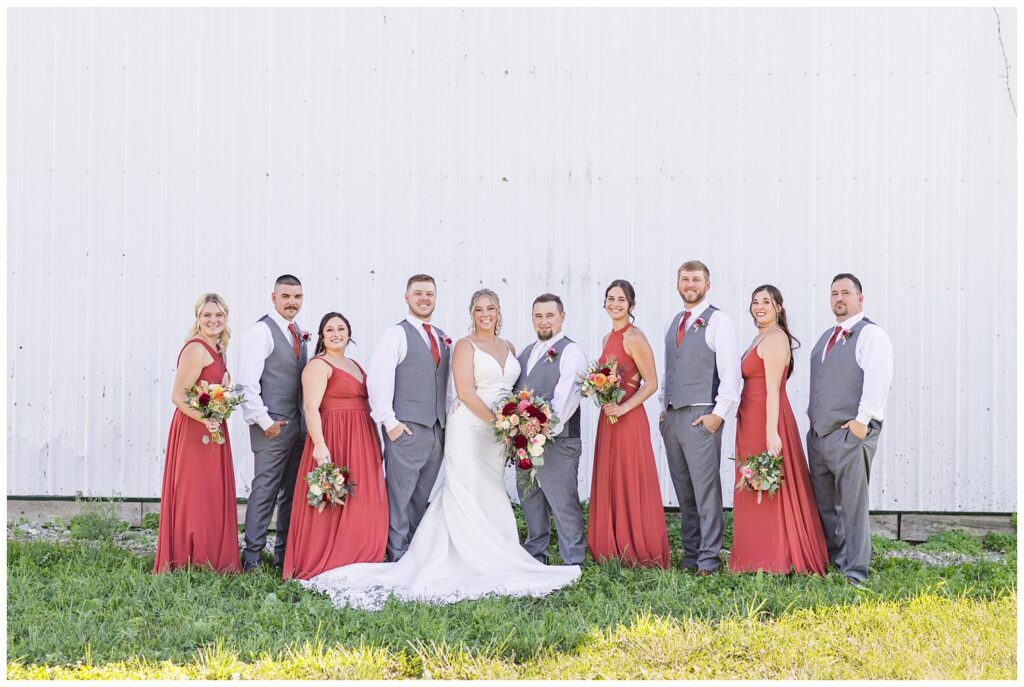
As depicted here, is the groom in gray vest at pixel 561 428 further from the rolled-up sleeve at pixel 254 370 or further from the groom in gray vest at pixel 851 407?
the rolled-up sleeve at pixel 254 370

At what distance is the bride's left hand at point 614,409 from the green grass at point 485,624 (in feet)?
3.20

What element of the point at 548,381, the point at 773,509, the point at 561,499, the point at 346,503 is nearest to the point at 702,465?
the point at 773,509

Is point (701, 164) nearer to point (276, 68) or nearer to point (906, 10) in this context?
point (906, 10)

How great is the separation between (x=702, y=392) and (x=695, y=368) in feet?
0.54

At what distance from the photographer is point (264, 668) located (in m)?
4.23

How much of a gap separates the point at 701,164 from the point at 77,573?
222 inches

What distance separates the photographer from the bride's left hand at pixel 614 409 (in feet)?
20.3

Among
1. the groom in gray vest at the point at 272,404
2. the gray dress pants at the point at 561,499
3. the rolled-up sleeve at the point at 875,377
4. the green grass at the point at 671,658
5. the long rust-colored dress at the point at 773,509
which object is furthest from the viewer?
the gray dress pants at the point at 561,499

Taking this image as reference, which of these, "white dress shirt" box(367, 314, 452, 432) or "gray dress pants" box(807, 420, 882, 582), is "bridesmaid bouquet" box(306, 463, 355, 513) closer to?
"white dress shirt" box(367, 314, 452, 432)

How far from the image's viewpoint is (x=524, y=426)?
594 cm

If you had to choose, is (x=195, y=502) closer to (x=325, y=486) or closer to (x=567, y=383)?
(x=325, y=486)

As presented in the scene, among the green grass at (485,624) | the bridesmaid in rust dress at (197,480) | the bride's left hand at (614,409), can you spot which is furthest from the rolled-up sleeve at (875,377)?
the bridesmaid in rust dress at (197,480)

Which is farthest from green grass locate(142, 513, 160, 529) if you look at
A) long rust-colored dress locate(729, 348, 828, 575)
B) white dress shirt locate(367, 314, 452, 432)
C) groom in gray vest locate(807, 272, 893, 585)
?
groom in gray vest locate(807, 272, 893, 585)

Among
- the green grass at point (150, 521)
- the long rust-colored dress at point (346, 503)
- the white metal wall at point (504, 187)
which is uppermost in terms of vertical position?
the white metal wall at point (504, 187)
